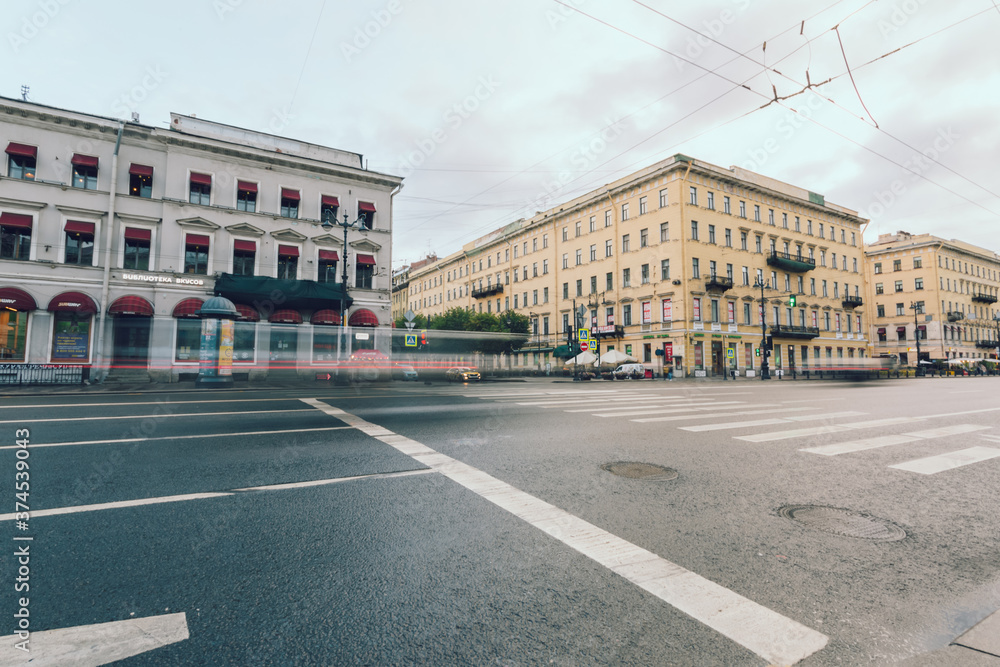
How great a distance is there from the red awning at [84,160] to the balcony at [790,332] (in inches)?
2057

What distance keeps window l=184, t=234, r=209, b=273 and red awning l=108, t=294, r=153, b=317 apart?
299 cm

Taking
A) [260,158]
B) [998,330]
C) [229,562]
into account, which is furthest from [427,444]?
[998,330]

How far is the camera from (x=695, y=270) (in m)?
40.2

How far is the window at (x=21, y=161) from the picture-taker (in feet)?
74.9

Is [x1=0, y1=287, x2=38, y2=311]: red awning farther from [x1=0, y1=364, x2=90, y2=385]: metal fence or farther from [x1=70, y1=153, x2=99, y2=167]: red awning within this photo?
[x1=70, y1=153, x2=99, y2=167]: red awning

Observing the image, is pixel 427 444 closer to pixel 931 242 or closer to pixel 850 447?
pixel 850 447

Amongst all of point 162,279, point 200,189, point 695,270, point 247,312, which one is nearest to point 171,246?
point 162,279

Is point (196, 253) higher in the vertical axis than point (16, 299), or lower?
higher

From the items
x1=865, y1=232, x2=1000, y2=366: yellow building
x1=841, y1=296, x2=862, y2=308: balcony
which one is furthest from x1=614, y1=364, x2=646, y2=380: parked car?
x1=865, y1=232, x2=1000, y2=366: yellow building

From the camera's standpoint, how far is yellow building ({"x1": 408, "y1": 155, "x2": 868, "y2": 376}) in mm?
40000

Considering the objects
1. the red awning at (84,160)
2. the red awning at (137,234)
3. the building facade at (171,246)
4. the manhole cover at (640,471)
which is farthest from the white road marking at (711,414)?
the red awning at (84,160)

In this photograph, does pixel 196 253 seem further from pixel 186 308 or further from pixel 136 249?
pixel 186 308

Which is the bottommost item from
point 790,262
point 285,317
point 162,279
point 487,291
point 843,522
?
point 843,522

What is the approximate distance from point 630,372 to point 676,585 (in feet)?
118
